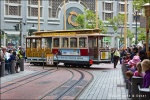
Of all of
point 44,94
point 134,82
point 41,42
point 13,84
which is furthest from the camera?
point 41,42

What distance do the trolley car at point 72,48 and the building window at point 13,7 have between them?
96.6 feet

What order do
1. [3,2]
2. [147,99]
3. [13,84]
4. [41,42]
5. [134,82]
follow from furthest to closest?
A: [3,2]
[41,42]
[13,84]
[134,82]
[147,99]

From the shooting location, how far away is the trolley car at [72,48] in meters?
29.8

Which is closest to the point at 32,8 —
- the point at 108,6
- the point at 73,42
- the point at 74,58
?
the point at 108,6

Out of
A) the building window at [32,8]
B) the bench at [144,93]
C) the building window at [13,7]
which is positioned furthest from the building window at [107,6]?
the bench at [144,93]

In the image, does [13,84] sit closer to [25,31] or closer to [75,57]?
[75,57]

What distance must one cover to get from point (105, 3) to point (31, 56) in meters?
38.9

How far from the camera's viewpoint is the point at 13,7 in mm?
62125

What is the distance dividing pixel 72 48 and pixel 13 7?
112ft

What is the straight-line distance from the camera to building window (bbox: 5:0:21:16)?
2412 inches

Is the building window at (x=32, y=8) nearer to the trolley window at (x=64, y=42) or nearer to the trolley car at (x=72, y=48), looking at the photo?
the trolley car at (x=72, y=48)

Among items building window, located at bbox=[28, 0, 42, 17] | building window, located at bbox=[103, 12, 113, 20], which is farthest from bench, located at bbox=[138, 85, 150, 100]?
building window, located at bbox=[103, 12, 113, 20]

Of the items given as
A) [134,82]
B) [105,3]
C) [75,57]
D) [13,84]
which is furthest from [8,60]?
[105,3]

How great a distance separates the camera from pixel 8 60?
23.1 meters
